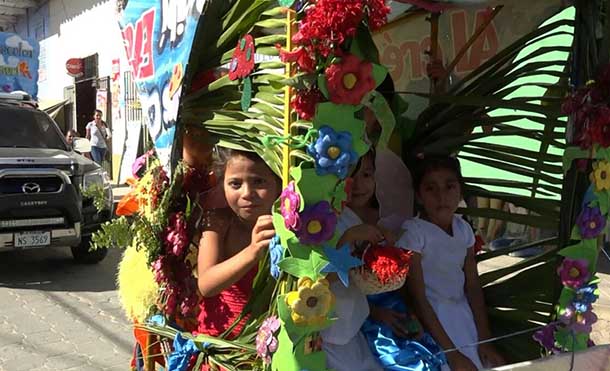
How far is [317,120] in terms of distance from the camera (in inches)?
63.3

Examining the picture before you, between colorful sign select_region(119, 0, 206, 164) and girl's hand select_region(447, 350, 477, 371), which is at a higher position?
colorful sign select_region(119, 0, 206, 164)

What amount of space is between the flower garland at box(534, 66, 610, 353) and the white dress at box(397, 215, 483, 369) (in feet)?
0.85

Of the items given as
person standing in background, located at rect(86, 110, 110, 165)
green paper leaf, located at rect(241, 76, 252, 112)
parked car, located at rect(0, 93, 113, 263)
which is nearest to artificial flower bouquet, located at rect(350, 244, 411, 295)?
green paper leaf, located at rect(241, 76, 252, 112)

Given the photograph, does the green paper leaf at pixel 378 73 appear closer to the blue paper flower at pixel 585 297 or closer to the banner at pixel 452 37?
the banner at pixel 452 37

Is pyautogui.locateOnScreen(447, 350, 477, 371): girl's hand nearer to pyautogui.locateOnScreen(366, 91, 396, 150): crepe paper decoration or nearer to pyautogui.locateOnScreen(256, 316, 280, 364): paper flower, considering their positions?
pyautogui.locateOnScreen(256, 316, 280, 364): paper flower

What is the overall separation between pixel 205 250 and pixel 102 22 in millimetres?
13992

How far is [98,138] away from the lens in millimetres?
13734

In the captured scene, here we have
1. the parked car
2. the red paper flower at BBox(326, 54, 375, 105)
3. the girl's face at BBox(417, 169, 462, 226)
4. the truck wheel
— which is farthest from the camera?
the truck wheel

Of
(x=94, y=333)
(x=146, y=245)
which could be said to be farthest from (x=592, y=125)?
(x=94, y=333)

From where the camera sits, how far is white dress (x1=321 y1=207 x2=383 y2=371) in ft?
6.21

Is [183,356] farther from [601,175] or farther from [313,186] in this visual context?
[601,175]

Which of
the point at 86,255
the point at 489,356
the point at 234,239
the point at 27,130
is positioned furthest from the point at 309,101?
the point at 27,130

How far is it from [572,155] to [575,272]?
0.39 meters

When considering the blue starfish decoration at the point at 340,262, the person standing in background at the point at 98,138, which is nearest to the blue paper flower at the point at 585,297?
the blue starfish decoration at the point at 340,262
